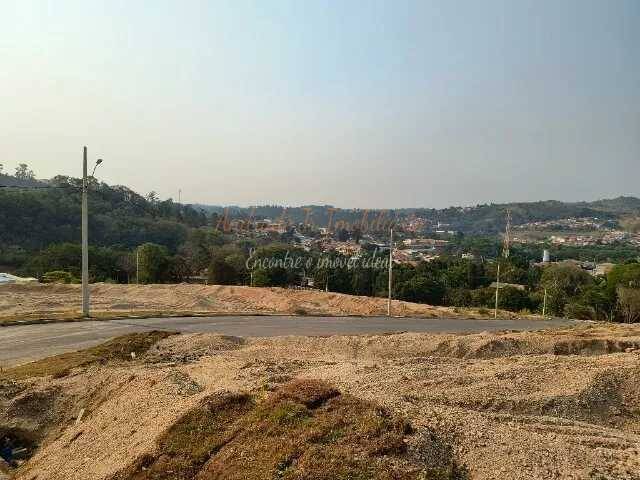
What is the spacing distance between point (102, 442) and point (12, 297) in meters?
25.1

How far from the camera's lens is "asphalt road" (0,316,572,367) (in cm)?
1769

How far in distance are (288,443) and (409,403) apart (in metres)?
2.43

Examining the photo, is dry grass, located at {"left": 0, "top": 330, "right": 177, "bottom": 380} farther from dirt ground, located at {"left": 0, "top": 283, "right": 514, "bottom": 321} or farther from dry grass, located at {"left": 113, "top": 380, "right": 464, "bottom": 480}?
dirt ground, located at {"left": 0, "top": 283, "right": 514, "bottom": 321}

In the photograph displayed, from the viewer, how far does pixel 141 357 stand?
14891 mm

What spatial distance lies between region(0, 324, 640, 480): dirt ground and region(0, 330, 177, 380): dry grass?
1.39 feet

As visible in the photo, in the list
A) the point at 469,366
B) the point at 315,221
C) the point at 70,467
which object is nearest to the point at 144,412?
the point at 70,467

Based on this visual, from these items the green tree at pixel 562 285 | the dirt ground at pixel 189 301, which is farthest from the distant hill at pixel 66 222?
Answer: the green tree at pixel 562 285

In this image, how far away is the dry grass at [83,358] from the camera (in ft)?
44.7

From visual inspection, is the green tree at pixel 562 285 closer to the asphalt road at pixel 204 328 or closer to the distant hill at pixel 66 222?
the asphalt road at pixel 204 328

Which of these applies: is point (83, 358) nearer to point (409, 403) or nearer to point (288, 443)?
point (288, 443)

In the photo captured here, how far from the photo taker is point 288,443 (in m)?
7.37

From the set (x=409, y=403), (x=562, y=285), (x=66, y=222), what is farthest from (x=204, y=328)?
(x=66, y=222)

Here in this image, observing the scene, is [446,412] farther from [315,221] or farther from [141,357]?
[315,221]

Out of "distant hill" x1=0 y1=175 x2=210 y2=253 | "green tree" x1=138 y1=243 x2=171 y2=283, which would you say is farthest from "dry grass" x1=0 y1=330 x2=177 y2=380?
"distant hill" x1=0 y1=175 x2=210 y2=253
